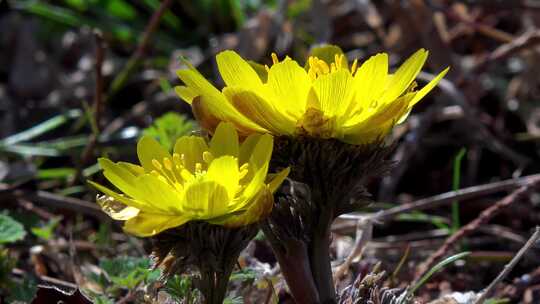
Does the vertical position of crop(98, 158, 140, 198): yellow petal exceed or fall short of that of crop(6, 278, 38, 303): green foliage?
it exceeds it

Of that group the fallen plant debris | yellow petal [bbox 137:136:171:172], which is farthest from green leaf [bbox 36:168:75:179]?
yellow petal [bbox 137:136:171:172]

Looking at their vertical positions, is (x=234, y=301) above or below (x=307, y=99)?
below

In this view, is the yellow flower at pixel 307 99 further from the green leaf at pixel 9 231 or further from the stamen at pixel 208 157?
the green leaf at pixel 9 231

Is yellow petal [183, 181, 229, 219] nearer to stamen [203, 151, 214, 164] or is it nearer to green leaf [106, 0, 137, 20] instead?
stamen [203, 151, 214, 164]

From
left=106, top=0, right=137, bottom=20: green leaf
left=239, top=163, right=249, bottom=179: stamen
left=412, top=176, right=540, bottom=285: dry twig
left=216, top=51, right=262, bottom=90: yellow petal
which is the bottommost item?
left=412, top=176, right=540, bottom=285: dry twig

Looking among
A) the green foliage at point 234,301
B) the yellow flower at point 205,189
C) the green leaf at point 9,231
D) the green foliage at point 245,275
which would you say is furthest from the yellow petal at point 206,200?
the green leaf at point 9,231

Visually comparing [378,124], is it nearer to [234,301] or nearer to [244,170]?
[244,170]

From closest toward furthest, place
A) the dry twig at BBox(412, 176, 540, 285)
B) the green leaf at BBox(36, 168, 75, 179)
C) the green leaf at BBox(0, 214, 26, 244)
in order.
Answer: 1. the green leaf at BBox(0, 214, 26, 244)
2. the dry twig at BBox(412, 176, 540, 285)
3. the green leaf at BBox(36, 168, 75, 179)

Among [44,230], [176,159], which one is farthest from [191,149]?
[44,230]
